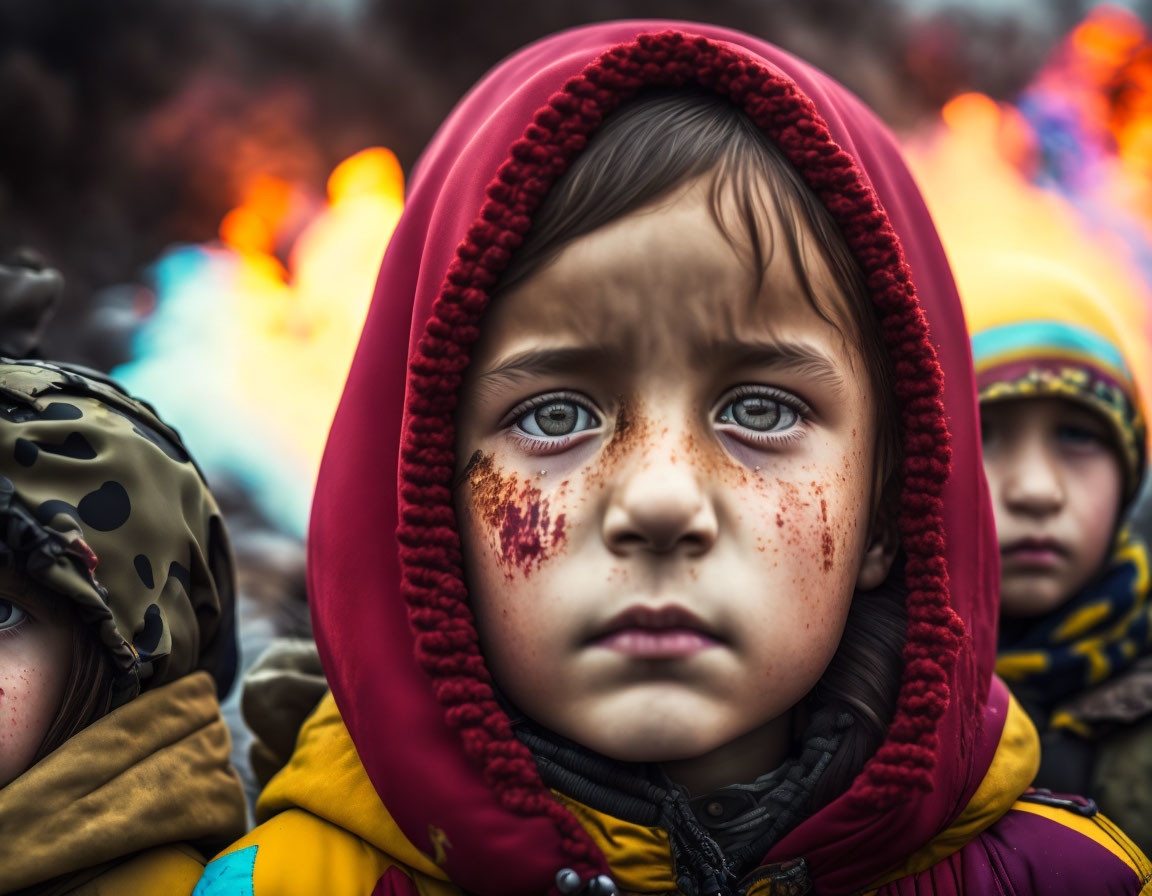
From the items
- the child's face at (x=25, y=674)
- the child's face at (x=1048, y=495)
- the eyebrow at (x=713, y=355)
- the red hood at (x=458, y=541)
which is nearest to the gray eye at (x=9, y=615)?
the child's face at (x=25, y=674)

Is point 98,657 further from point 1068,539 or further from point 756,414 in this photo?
point 1068,539

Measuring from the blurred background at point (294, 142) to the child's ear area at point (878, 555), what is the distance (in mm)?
3604

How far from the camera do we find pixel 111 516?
1427mm

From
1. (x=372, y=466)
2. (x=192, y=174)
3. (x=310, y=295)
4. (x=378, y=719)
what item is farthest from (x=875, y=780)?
(x=192, y=174)

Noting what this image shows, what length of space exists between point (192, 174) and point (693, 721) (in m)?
5.89

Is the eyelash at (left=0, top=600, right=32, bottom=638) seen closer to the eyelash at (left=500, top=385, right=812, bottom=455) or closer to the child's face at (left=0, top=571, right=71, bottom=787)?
the child's face at (left=0, top=571, right=71, bottom=787)

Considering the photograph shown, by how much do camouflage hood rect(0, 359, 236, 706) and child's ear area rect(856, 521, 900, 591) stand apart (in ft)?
3.08

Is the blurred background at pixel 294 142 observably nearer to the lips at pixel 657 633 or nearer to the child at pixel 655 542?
the child at pixel 655 542

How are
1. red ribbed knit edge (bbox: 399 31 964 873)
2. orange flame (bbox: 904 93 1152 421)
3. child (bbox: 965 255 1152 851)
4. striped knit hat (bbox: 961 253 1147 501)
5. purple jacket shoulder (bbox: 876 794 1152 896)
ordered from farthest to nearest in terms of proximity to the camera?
orange flame (bbox: 904 93 1152 421) → striped knit hat (bbox: 961 253 1147 501) → child (bbox: 965 255 1152 851) → purple jacket shoulder (bbox: 876 794 1152 896) → red ribbed knit edge (bbox: 399 31 964 873)

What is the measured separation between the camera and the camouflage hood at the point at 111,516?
134 cm

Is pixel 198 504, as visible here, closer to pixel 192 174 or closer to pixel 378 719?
pixel 378 719

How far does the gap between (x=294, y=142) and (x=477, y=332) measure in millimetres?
5535

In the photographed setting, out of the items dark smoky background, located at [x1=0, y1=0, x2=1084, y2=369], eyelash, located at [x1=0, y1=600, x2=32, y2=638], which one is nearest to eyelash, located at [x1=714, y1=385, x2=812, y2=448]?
eyelash, located at [x1=0, y1=600, x2=32, y2=638]

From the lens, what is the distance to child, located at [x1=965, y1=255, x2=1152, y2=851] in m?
2.09
